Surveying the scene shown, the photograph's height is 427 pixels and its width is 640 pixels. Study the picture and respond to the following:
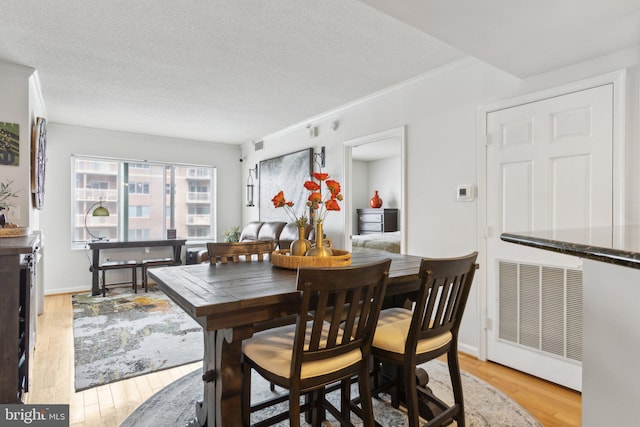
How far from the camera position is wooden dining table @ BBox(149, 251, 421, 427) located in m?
1.34

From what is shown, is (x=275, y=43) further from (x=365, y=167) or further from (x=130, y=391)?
(x=365, y=167)

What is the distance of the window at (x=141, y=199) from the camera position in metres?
5.52

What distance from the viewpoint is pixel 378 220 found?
7691mm

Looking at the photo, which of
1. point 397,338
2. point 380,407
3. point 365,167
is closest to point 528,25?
point 397,338

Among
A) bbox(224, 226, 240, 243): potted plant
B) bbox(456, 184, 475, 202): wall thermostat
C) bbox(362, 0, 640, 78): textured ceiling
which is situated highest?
bbox(362, 0, 640, 78): textured ceiling

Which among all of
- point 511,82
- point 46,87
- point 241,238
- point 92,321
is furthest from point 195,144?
point 511,82

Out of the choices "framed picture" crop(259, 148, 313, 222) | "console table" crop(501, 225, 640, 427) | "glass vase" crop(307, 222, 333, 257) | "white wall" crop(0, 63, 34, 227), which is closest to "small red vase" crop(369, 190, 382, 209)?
"framed picture" crop(259, 148, 313, 222)

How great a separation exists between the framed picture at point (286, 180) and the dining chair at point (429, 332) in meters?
3.18

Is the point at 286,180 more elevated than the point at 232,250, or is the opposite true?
the point at 286,180

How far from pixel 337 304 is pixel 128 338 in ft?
9.18

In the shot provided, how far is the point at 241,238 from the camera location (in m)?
5.98

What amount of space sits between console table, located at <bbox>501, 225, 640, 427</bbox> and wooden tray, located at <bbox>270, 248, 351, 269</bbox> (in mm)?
943

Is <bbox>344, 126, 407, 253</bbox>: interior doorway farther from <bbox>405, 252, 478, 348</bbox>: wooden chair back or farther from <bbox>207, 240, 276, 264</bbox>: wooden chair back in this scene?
<bbox>405, 252, 478, 348</bbox>: wooden chair back

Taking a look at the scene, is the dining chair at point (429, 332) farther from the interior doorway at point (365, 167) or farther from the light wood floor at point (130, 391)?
the interior doorway at point (365, 167)
